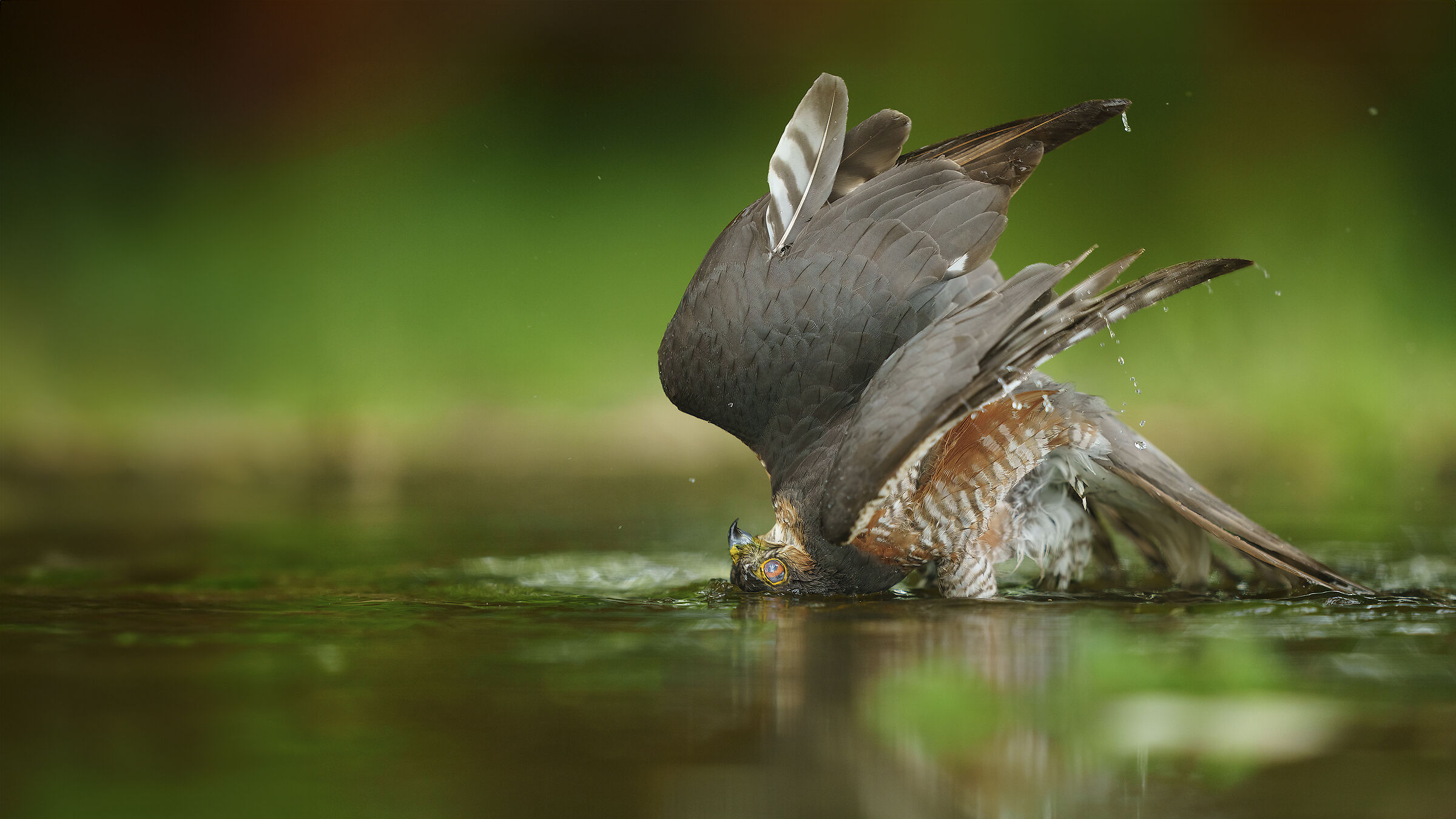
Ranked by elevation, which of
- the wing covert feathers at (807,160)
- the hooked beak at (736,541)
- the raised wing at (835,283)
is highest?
the wing covert feathers at (807,160)

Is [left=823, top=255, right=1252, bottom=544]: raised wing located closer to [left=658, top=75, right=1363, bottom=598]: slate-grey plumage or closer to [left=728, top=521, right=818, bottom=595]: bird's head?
[left=658, top=75, right=1363, bottom=598]: slate-grey plumage

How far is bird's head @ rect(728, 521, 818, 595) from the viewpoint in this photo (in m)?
3.18

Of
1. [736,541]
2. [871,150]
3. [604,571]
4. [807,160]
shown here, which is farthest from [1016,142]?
[604,571]

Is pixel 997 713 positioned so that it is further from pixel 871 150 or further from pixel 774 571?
pixel 871 150

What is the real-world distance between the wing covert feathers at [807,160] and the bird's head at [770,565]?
840 millimetres

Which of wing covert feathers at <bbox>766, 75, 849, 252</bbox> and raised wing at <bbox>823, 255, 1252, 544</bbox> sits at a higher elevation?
wing covert feathers at <bbox>766, 75, 849, 252</bbox>

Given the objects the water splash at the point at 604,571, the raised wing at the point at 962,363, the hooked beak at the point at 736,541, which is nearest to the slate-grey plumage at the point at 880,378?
the hooked beak at the point at 736,541

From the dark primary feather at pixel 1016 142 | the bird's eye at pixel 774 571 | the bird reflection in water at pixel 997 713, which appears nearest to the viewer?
the bird reflection in water at pixel 997 713

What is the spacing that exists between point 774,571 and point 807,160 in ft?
3.89

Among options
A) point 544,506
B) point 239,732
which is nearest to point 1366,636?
point 239,732

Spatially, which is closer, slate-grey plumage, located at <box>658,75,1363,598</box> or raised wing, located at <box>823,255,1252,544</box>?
raised wing, located at <box>823,255,1252,544</box>

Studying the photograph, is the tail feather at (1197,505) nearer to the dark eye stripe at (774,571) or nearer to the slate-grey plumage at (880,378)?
the slate-grey plumage at (880,378)

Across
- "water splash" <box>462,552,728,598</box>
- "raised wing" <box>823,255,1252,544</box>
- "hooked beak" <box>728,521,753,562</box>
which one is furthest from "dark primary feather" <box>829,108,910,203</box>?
"water splash" <box>462,552,728,598</box>

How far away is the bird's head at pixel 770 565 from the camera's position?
318cm
